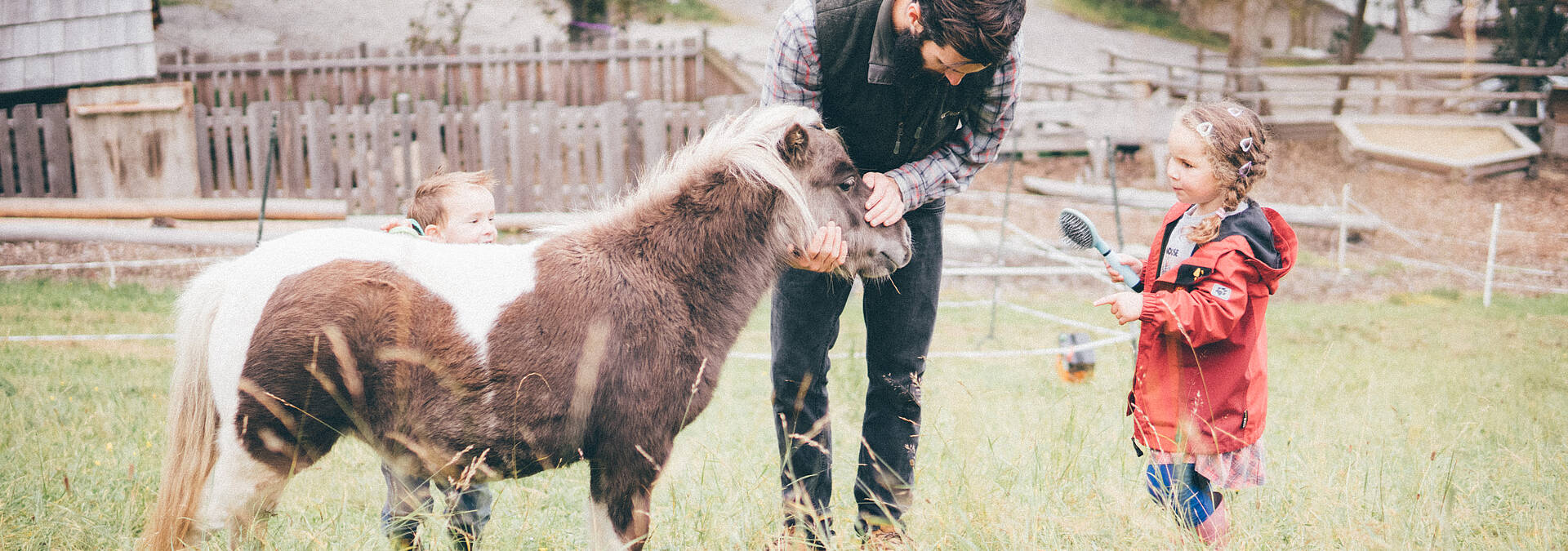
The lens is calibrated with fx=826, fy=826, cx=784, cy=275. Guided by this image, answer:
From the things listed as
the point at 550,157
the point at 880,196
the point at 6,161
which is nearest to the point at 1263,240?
the point at 880,196

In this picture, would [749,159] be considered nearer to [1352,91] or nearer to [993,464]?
[993,464]

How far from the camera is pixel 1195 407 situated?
7.93 ft

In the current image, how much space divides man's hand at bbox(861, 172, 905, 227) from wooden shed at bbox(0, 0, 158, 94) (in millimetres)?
9365

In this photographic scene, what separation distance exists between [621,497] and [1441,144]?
53.9 ft

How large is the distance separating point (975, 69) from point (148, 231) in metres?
8.90

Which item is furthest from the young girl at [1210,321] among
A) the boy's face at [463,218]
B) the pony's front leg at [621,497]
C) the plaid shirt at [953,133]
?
the boy's face at [463,218]

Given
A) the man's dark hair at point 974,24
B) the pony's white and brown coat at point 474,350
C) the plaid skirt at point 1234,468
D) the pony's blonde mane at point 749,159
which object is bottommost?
the plaid skirt at point 1234,468

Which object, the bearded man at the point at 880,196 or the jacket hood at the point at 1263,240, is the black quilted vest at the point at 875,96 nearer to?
the bearded man at the point at 880,196

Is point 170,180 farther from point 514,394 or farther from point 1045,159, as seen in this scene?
point 1045,159

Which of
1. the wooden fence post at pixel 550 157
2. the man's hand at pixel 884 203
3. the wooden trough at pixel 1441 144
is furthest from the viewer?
the wooden trough at pixel 1441 144

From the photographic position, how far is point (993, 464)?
3.25 meters

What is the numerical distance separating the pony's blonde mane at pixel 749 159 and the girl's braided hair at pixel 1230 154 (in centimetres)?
113

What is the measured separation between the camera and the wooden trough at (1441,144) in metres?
11.8

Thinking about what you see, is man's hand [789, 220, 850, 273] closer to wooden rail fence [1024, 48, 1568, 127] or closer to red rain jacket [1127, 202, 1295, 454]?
red rain jacket [1127, 202, 1295, 454]
